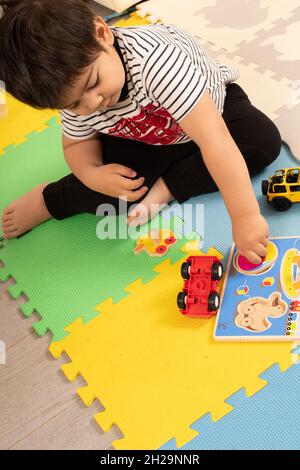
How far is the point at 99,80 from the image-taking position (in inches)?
30.6

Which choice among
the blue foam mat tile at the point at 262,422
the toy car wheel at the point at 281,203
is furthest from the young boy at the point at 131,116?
the blue foam mat tile at the point at 262,422

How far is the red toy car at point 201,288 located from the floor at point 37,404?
8.7 inches

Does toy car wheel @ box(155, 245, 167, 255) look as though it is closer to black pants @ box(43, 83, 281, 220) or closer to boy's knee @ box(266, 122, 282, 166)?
black pants @ box(43, 83, 281, 220)

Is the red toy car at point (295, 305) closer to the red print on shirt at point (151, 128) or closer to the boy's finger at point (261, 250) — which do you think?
the boy's finger at point (261, 250)

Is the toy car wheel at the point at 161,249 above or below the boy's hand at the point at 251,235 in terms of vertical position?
below

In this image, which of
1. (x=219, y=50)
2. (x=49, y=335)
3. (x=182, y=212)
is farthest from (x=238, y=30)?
(x=49, y=335)

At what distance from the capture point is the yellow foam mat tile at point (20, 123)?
1.41 meters

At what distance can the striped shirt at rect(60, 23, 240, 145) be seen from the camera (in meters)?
0.85

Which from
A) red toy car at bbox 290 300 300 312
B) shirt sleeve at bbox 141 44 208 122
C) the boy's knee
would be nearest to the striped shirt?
shirt sleeve at bbox 141 44 208 122

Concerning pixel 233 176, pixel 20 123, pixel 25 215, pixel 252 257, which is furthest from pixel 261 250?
pixel 20 123

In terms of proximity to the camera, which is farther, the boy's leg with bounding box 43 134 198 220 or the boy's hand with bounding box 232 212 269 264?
the boy's leg with bounding box 43 134 198 220

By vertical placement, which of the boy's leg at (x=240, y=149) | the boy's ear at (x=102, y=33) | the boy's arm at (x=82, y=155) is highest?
the boy's ear at (x=102, y=33)

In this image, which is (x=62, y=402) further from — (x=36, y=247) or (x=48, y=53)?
(x=48, y=53)

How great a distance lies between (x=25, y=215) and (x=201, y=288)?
18.7 inches
